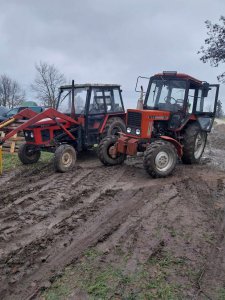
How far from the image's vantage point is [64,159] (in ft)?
30.7

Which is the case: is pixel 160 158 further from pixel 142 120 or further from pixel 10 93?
pixel 10 93

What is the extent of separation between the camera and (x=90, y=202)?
6.71 metres

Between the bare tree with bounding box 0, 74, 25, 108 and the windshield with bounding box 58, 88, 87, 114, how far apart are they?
48.3m

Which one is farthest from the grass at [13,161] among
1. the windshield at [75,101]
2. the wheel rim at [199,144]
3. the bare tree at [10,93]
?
the bare tree at [10,93]

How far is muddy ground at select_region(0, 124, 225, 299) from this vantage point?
399cm

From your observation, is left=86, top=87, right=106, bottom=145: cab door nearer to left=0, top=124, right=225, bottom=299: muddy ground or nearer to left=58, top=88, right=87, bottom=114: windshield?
left=58, top=88, right=87, bottom=114: windshield

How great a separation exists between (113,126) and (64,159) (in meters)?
2.43

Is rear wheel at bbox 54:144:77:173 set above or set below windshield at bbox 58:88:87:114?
below

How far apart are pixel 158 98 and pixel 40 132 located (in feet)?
11.2

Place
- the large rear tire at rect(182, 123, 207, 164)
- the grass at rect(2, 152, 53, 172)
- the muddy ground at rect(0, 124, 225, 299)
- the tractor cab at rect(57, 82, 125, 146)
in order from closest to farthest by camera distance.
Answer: the muddy ground at rect(0, 124, 225, 299) → the large rear tire at rect(182, 123, 207, 164) → the grass at rect(2, 152, 53, 172) → the tractor cab at rect(57, 82, 125, 146)

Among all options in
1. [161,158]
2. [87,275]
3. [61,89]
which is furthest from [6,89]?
[87,275]

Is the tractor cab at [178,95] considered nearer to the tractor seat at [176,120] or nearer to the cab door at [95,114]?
the tractor seat at [176,120]

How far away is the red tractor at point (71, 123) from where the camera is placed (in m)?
9.50

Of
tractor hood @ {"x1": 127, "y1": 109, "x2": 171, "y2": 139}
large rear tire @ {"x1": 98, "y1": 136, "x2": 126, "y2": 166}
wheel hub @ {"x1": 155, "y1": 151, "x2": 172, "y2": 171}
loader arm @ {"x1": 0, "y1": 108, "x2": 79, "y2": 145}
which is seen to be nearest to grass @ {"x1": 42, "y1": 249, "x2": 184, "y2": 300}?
wheel hub @ {"x1": 155, "y1": 151, "x2": 172, "y2": 171}
